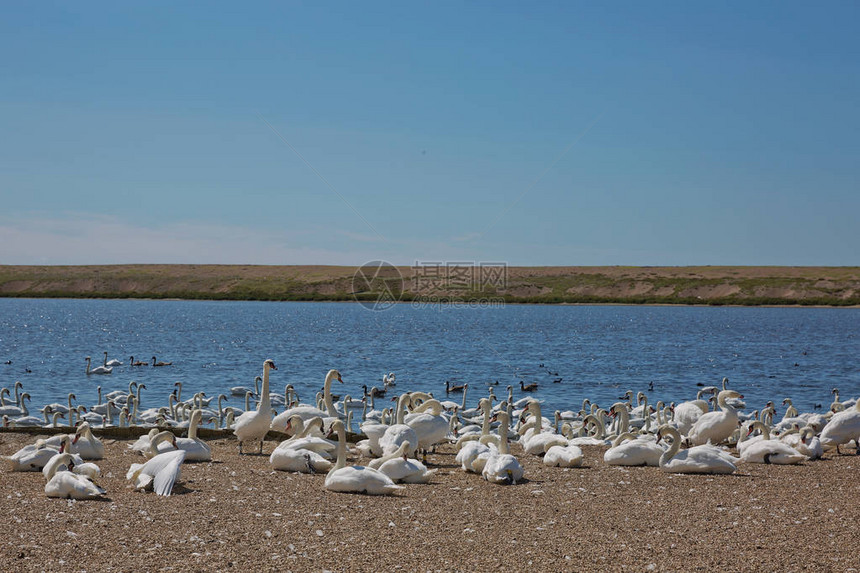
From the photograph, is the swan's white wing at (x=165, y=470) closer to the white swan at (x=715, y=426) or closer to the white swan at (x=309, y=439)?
the white swan at (x=309, y=439)

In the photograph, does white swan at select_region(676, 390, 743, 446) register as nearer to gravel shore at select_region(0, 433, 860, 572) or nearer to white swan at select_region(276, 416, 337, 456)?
gravel shore at select_region(0, 433, 860, 572)

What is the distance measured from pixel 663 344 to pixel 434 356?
18277 millimetres

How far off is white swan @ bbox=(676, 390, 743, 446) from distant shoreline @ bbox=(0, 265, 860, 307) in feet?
278

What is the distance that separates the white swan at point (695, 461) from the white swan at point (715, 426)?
98.8 inches

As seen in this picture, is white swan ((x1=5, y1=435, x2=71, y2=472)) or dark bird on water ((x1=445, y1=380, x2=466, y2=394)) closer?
white swan ((x1=5, y1=435, x2=71, y2=472))

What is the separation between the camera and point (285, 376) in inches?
1414

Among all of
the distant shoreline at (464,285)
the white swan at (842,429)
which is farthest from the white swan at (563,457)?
the distant shoreline at (464,285)

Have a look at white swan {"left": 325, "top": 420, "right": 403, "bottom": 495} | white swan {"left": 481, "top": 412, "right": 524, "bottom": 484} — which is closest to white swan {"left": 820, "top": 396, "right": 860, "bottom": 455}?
white swan {"left": 481, "top": 412, "right": 524, "bottom": 484}

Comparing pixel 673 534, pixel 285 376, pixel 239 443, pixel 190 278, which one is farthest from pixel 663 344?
pixel 190 278

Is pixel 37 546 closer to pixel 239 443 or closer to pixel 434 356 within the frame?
pixel 239 443

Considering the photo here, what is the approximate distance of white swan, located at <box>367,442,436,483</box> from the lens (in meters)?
11.7

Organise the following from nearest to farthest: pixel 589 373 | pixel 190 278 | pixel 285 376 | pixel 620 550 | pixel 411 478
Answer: pixel 620 550 < pixel 411 478 < pixel 285 376 < pixel 589 373 < pixel 190 278

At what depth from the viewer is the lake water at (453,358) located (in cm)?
3322

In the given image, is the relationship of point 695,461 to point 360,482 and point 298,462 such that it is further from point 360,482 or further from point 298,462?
point 298,462
